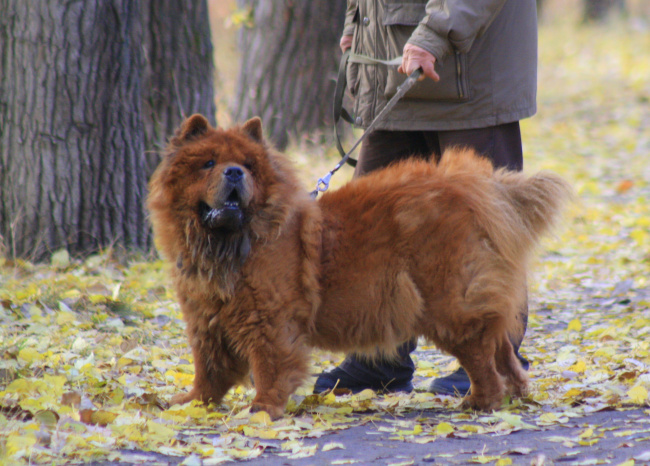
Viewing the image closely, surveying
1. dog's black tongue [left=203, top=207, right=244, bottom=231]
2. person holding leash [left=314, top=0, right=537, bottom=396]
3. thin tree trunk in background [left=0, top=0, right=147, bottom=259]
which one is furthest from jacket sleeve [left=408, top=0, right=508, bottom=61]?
thin tree trunk in background [left=0, top=0, right=147, bottom=259]

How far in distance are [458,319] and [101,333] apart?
7.89ft

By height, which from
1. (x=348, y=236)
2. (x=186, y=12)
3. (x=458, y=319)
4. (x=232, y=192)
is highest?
(x=186, y=12)

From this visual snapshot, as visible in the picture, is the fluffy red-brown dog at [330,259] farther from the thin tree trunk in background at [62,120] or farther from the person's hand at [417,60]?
the thin tree trunk in background at [62,120]

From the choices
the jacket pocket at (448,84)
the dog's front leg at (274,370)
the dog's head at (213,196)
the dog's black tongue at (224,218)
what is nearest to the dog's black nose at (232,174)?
the dog's head at (213,196)

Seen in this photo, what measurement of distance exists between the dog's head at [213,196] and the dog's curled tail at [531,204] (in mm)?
1112

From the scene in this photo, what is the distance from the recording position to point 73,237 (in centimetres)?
584

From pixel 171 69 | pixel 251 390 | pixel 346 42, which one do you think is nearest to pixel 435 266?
pixel 251 390

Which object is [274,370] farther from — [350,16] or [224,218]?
[350,16]

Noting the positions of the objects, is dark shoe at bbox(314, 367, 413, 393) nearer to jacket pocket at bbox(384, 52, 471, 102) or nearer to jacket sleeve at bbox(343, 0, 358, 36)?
jacket pocket at bbox(384, 52, 471, 102)

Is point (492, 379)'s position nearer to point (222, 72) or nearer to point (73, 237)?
point (73, 237)

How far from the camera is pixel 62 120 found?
5723mm

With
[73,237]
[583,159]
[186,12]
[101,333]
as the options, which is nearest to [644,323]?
[101,333]

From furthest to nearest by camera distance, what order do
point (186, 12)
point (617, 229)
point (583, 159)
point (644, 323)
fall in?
point (583, 159)
point (617, 229)
point (186, 12)
point (644, 323)

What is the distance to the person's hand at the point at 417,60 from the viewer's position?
3.69 meters
